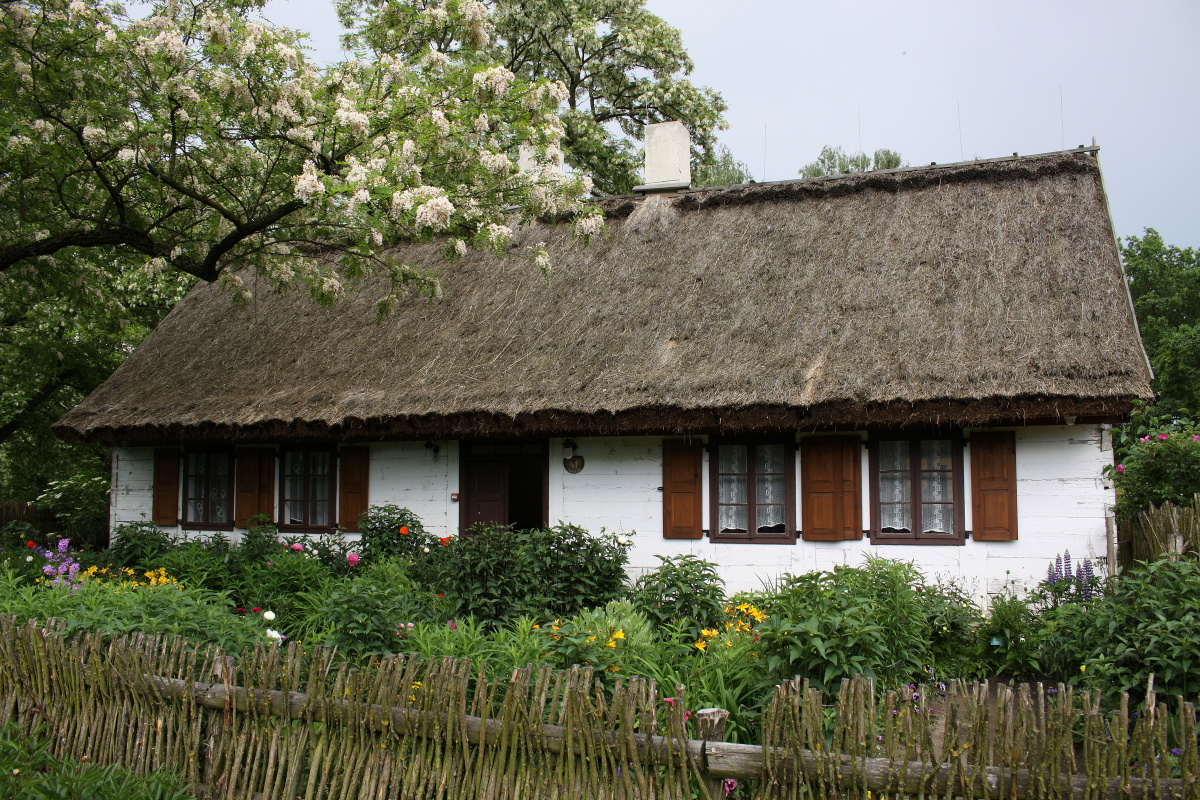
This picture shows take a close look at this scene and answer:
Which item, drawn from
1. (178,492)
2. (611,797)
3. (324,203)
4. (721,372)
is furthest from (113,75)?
(611,797)

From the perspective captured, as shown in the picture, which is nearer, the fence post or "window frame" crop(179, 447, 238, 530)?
the fence post

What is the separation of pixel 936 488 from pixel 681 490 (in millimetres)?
2617

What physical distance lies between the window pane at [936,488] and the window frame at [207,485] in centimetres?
894

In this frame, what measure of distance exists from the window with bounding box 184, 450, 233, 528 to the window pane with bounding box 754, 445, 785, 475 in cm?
752

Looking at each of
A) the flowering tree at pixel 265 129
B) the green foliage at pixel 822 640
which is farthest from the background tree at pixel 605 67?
the green foliage at pixel 822 640

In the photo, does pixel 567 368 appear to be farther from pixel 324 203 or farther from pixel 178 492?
pixel 178 492

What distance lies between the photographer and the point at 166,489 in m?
12.2

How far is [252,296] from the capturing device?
13.4 metres

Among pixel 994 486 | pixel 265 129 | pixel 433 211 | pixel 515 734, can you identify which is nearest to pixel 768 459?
pixel 994 486

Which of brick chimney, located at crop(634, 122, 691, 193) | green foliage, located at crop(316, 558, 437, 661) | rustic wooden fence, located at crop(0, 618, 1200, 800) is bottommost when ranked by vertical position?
rustic wooden fence, located at crop(0, 618, 1200, 800)

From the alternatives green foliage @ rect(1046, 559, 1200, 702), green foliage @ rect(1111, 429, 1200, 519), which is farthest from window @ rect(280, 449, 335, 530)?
green foliage @ rect(1111, 429, 1200, 519)

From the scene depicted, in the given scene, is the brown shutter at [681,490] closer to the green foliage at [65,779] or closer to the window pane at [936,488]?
the window pane at [936,488]

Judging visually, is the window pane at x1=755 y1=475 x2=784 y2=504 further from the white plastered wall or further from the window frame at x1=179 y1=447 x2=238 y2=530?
the window frame at x1=179 y1=447 x2=238 y2=530

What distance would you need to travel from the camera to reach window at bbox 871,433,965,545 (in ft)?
27.3
